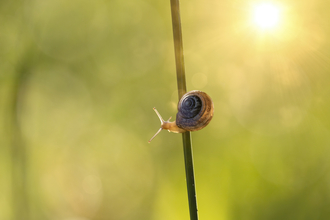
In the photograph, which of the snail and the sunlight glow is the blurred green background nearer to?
the sunlight glow

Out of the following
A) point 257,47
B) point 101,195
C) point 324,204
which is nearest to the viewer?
point 324,204

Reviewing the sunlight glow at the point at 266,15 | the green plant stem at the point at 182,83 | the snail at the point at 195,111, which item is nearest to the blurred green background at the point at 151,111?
the sunlight glow at the point at 266,15

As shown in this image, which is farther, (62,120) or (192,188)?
(62,120)

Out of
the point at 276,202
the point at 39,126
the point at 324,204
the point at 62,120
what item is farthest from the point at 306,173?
the point at 39,126

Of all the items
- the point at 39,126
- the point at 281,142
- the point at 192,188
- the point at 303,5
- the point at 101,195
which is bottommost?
the point at 101,195

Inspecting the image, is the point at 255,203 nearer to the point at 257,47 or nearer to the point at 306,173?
the point at 306,173

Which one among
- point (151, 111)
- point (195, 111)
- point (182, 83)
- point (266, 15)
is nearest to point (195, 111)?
point (195, 111)

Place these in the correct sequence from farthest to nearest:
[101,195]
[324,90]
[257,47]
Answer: [257,47] < [101,195] < [324,90]
